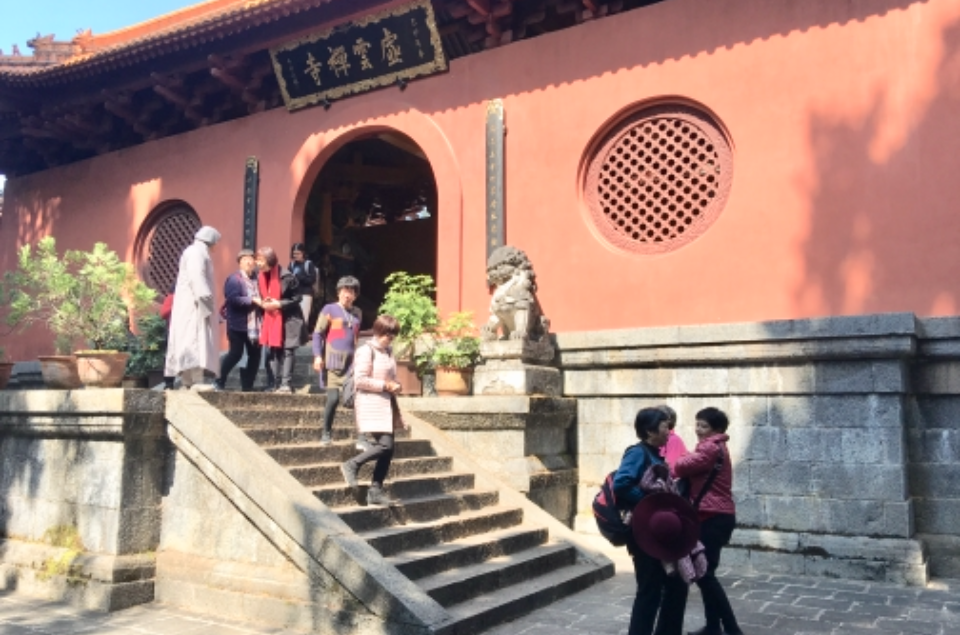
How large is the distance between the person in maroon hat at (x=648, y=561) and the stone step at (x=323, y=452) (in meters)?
2.74

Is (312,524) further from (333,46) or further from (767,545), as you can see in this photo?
(333,46)

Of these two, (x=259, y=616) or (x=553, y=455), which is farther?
(x=553, y=455)

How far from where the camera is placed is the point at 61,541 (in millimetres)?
5879

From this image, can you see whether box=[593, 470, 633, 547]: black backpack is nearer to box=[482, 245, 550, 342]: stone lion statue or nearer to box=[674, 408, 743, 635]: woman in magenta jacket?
box=[674, 408, 743, 635]: woman in magenta jacket

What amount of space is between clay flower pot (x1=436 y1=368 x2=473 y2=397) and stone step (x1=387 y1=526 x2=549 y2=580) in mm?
1688

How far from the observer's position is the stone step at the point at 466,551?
5.12 m

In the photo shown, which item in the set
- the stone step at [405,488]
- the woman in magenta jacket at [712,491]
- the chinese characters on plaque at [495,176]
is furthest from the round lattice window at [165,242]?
the woman in magenta jacket at [712,491]

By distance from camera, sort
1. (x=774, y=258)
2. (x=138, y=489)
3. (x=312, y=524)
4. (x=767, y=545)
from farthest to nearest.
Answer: (x=774, y=258)
(x=767, y=545)
(x=138, y=489)
(x=312, y=524)

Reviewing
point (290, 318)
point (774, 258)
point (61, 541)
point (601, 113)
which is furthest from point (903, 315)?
point (61, 541)

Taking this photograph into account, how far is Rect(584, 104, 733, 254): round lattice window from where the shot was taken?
7.78m

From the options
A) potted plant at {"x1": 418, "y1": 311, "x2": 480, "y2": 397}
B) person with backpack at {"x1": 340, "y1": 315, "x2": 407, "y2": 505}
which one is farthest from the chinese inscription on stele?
person with backpack at {"x1": 340, "y1": 315, "x2": 407, "y2": 505}

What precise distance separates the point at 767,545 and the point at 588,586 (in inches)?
66.0

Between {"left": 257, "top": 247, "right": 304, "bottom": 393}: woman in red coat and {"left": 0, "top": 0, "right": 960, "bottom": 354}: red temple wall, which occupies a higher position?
{"left": 0, "top": 0, "right": 960, "bottom": 354}: red temple wall

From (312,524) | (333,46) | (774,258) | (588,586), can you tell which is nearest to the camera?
(312,524)
